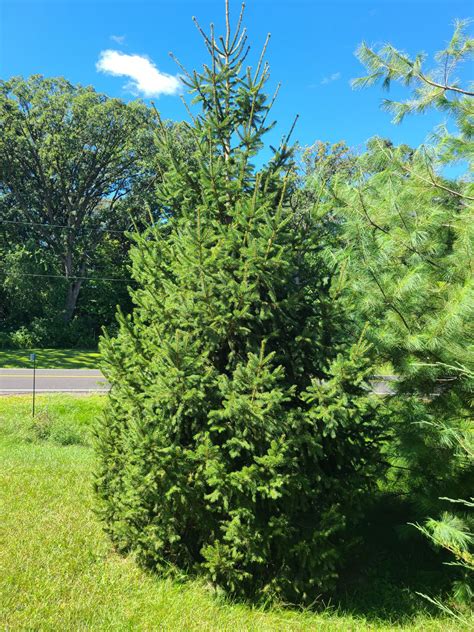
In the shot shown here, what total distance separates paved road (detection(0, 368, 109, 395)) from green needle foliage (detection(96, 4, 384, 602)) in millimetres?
8048

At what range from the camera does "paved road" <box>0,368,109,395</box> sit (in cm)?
1291

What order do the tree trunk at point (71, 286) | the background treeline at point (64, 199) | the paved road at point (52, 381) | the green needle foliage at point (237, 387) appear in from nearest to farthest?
the green needle foliage at point (237, 387), the paved road at point (52, 381), the background treeline at point (64, 199), the tree trunk at point (71, 286)

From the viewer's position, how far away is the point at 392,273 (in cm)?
425

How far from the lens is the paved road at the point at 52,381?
1291 centimetres

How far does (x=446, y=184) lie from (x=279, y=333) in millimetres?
2315

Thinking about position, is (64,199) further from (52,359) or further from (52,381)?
(52,381)

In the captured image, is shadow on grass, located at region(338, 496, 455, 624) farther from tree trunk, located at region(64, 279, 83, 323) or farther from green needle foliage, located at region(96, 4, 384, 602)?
tree trunk, located at region(64, 279, 83, 323)

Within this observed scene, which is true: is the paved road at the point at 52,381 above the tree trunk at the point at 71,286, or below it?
below

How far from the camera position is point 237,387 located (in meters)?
3.55

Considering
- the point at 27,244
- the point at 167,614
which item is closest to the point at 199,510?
the point at 167,614

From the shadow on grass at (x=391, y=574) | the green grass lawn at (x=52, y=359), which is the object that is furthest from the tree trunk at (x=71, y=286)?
the shadow on grass at (x=391, y=574)

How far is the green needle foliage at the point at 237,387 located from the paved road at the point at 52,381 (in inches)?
317

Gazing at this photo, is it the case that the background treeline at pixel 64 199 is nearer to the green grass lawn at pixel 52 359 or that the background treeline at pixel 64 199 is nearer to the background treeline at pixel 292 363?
the green grass lawn at pixel 52 359

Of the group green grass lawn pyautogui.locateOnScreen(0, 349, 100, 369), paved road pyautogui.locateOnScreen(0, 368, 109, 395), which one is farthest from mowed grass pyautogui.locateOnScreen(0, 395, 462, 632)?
green grass lawn pyautogui.locateOnScreen(0, 349, 100, 369)
